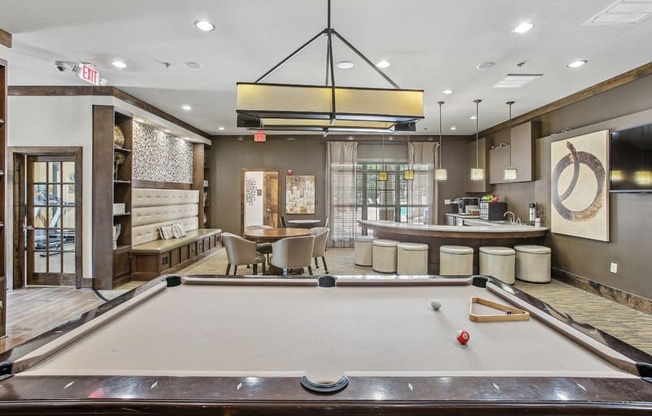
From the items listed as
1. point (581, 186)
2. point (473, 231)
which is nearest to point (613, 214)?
point (581, 186)

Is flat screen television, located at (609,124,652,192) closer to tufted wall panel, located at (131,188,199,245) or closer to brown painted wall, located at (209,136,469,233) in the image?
brown painted wall, located at (209,136,469,233)

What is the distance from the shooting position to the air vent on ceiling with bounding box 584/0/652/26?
8.90 ft

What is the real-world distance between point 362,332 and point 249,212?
8.69m

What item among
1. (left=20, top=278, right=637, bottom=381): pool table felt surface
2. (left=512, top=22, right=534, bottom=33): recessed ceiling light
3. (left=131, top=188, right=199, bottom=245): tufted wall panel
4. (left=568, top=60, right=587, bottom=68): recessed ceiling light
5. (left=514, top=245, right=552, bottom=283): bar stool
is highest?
(left=568, top=60, right=587, bottom=68): recessed ceiling light

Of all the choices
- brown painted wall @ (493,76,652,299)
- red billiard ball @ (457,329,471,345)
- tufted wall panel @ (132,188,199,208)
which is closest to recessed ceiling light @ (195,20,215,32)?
red billiard ball @ (457,329,471,345)

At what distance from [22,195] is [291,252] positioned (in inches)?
163

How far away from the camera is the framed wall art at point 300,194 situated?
881cm

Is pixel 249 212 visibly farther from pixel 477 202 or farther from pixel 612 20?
pixel 612 20

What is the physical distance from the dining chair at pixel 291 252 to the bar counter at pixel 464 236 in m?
1.73

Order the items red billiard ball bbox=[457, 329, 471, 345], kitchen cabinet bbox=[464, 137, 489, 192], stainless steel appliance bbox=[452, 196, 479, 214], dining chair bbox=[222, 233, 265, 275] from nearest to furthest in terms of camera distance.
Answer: red billiard ball bbox=[457, 329, 471, 345], dining chair bbox=[222, 233, 265, 275], kitchen cabinet bbox=[464, 137, 489, 192], stainless steel appliance bbox=[452, 196, 479, 214]

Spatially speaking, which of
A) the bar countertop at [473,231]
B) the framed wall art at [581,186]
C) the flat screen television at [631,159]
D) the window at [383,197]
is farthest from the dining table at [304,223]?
the flat screen television at [631,159]

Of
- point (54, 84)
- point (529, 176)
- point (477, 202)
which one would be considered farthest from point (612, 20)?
point (54, 84)

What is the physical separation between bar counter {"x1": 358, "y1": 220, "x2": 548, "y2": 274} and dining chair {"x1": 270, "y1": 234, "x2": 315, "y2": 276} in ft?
5.67

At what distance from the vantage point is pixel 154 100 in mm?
5707
